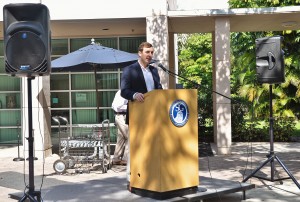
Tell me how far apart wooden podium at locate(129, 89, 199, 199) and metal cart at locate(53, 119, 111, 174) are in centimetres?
265

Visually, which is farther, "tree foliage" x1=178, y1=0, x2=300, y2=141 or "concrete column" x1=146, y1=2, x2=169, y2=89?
"tree foliage" x1=178, y1=0, x2=300, y2=141

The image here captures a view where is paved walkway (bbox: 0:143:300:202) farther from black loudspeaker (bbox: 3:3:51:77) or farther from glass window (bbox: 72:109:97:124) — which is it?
glass window (bbox: 72:109:97:124)

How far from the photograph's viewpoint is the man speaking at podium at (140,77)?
6.00m

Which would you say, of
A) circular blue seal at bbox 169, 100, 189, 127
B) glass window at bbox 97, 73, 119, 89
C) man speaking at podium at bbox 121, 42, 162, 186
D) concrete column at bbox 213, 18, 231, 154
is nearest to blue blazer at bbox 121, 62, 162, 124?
man speaking at podium at bbox 121, 42, 162, 186

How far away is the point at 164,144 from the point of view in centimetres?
570

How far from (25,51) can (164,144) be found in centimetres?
195

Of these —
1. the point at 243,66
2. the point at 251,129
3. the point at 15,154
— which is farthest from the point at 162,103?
the point at 243,66

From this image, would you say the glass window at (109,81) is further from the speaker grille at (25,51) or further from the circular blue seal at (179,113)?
the speaker grille at (25,51)

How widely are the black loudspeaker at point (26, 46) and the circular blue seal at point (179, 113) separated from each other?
5.19 ft

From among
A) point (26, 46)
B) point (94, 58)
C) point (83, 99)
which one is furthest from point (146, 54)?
point (83, 99)

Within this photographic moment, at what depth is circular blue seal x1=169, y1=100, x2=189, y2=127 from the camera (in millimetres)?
5773

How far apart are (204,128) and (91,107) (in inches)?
155

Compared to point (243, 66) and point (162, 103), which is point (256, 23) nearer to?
point (162, 103)

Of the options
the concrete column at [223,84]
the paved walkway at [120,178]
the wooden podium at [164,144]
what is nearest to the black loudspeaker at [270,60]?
the paved walkway at [120,178]
